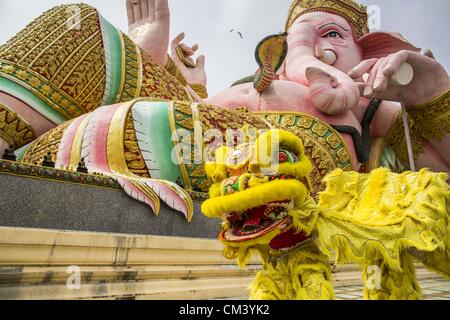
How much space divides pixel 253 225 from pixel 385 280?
0.67 m

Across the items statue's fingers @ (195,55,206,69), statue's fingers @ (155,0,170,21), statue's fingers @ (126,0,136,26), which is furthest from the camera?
statue's fingers @ (195,55,206,69)

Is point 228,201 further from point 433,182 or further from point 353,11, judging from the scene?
point 353,11

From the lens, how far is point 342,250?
1.36 m

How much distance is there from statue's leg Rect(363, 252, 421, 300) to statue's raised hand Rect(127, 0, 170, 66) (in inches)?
161

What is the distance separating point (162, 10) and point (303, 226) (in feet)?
13.9

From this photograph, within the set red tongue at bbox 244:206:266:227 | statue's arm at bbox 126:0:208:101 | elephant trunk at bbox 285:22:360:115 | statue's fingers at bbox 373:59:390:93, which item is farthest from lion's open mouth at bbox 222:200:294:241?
elephant trunk at bbox 285:22:360:115

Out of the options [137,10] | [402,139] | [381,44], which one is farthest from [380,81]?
[137,10]

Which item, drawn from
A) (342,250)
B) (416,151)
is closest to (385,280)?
(342,250)

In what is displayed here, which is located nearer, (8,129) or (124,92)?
(8,129)

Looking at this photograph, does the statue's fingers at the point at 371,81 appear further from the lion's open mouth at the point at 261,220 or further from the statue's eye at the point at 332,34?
the lion's open mouth at the point at 261,220

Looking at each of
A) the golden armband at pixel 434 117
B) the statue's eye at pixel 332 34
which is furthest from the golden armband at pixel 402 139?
the statue's eye at pixel 332 34

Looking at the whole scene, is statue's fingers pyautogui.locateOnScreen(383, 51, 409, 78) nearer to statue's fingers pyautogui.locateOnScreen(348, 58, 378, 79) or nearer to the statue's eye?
statue's fingers pyautogui.locateOnScreen(348, 58, 378, 79)

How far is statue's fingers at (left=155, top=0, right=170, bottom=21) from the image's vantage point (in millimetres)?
4855

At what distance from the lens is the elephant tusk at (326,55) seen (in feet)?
20.3
